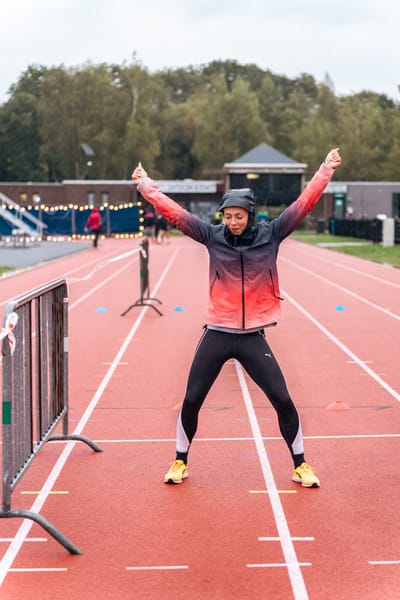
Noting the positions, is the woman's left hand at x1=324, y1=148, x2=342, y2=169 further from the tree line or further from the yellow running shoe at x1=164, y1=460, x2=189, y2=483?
the tree line

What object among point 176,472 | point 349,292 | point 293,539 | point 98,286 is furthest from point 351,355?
point 98,286

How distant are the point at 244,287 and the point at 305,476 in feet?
4.11

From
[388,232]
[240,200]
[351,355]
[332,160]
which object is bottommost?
[351,355]

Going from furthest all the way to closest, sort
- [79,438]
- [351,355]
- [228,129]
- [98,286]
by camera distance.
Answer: [228,129] < [98,286] < [351,355] < [79,438]

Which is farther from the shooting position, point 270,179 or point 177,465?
point 270,179

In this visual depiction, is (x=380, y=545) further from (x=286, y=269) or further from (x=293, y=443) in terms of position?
(x=286, y=269)

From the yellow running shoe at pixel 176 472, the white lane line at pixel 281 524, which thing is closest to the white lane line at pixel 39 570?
the white lane line at pixel 281 524

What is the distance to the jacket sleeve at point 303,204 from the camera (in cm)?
626

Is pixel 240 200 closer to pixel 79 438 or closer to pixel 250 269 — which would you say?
pixel 250 269

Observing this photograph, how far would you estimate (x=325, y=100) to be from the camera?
124m

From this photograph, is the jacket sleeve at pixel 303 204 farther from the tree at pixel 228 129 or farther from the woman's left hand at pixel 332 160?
the tree at pixel 228 129

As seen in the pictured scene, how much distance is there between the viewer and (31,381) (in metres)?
6.29

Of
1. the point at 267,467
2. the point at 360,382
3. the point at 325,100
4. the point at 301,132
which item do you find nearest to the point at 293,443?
the point at 267,467

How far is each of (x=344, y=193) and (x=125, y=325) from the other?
2747 inches
